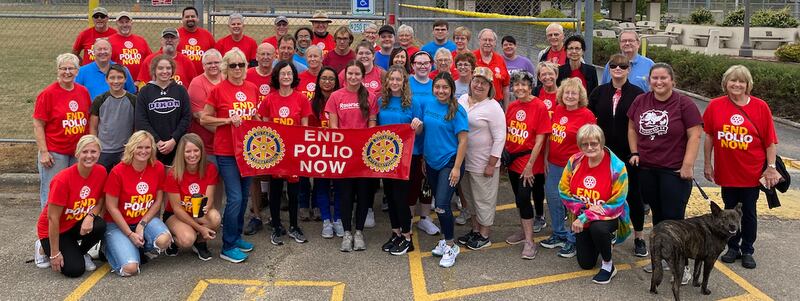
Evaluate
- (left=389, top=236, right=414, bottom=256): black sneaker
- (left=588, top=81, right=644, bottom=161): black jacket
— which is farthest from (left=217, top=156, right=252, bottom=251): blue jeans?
(left=588, top=81, right=644, bottom=161): black jacket

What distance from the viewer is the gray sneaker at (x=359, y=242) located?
6.31m

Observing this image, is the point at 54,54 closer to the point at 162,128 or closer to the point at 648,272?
the point at 162,128

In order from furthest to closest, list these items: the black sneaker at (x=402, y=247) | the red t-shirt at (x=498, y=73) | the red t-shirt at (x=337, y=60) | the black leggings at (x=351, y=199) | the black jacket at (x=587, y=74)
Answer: the red t-shirt at (x=337, y=60), the red t-shirt at (x=498, y=73), the black jacket at (x=587, y=74), the black leggings at (x=351, y=199), the black sneaker at (x=402, y=247)

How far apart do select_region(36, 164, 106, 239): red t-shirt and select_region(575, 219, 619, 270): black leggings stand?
397 centimetres

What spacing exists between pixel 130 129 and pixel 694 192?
6.50 m

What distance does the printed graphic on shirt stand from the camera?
5664mm

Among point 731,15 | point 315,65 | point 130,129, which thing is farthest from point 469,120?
point 731,15

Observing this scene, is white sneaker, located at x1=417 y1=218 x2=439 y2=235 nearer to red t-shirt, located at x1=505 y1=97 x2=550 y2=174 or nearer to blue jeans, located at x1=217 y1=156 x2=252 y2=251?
red t-shirt, located at x1=505 y1=97 x2=550 y2=174

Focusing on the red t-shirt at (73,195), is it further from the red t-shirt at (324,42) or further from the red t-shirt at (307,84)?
the red t-shirt at (324,42)

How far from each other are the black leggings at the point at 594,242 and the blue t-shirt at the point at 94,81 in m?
4.55

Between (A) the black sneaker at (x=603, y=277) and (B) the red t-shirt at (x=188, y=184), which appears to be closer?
(A) the black sneaker at (x=603, y=277)

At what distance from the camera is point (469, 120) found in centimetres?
602

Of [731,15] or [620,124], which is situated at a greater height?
[731,15]

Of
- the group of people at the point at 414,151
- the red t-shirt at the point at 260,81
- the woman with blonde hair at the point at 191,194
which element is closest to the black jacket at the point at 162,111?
the group of people at the point at 414,151
